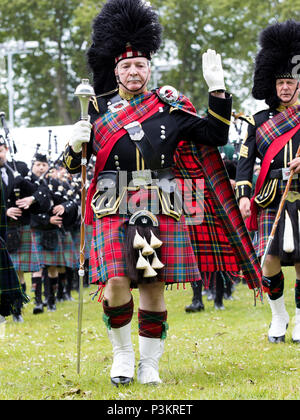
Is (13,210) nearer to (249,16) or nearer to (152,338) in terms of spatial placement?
(152,338)

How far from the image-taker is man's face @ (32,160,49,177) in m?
10.4

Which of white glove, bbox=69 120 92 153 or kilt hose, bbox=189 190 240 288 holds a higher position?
white glove, bbox=69 120 92 153

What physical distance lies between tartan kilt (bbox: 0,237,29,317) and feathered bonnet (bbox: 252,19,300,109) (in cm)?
242

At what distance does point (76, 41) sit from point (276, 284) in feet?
69.3

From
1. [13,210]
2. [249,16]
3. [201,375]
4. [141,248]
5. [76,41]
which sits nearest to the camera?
[141,248]

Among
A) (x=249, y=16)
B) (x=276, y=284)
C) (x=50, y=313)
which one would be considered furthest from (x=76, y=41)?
(x=276, y=284)

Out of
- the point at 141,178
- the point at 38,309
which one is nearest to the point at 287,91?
the point at 141,178

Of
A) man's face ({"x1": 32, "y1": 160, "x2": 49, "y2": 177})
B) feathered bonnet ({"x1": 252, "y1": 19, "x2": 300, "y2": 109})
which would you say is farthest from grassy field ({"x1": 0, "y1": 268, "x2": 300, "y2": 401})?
man's face ({"x1": 32, "y1": 160, "x2": 49, "y2": 177})

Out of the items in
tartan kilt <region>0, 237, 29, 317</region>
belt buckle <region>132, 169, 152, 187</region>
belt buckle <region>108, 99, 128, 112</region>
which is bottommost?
tartan kilt <region>0, 237, 29, 317</region>

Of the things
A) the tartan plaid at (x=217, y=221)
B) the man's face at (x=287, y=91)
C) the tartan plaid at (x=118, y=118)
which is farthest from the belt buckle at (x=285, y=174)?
the tartan plaid at (x=118, y=118)

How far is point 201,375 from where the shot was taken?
4.82 m

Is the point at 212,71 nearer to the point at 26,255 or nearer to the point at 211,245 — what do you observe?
the point at 211,245

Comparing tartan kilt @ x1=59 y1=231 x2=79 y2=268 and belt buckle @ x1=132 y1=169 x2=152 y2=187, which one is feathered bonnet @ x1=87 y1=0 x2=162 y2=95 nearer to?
belt buckle @ x1=132 y1=169 x2=152 y2=187

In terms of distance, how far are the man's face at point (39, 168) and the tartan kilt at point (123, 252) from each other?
5859 mm
